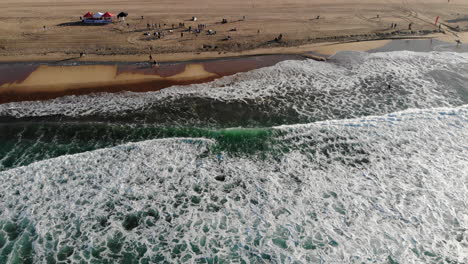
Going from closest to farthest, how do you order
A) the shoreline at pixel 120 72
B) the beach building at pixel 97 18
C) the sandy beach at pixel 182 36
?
the shoreline at pixel 120 72
the sandy beach at pixel 182 36
the beach building at pixel 97 18

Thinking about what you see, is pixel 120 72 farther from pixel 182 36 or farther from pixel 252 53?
pixel 252 53

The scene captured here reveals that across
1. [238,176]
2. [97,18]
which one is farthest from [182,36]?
[238,176]

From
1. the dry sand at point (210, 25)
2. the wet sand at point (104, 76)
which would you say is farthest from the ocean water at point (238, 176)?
the dry sand at point (210, 25)

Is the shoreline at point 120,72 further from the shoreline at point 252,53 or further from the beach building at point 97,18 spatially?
the beach building at point 97,18

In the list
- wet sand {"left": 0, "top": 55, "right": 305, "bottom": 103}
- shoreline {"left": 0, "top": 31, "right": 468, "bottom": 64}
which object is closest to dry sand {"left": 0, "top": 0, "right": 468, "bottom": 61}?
shoreline {"left": 0, "top": 31, "right": 468, "bottom": 64}

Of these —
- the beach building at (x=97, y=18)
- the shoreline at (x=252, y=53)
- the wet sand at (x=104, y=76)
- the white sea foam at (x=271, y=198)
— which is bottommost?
the white sea foam at (x=271, y=198)

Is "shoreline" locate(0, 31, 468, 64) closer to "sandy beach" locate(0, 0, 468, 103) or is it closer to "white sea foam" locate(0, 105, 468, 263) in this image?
"sandy beach" locate(0, 0, 468, 103)

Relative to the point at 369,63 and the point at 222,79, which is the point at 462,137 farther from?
the point at 222,79

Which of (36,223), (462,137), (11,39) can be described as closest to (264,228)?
(36,223)
